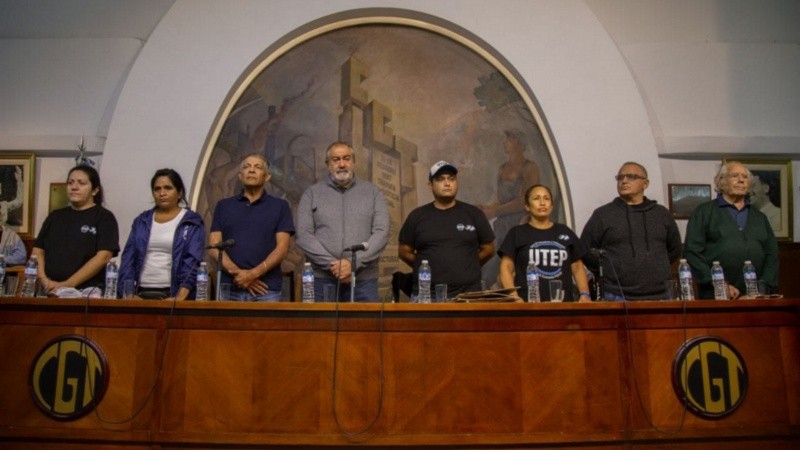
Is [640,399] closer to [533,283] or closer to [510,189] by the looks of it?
[533,283]

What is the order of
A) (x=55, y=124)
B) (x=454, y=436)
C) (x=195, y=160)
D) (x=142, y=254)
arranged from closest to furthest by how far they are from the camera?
(x=454, y=436) < (x=142, y=254) < (x=195, y=160) < (x=55, y=124)

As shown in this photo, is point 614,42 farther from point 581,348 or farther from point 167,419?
point 167,419

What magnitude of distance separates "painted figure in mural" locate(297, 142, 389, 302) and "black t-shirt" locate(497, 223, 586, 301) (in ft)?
2.65

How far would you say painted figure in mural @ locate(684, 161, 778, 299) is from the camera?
4504 mm

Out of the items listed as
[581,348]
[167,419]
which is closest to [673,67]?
[581,348]

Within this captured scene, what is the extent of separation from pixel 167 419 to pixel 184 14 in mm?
4004

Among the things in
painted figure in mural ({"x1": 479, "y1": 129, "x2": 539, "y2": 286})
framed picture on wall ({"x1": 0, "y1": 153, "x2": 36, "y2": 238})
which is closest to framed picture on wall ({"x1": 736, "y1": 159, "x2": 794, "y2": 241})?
painted figure in mural ({"x1": 479, "y1": 129, "x2": 539, "y2": 286})

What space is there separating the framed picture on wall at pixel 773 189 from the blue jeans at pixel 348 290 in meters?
3.66

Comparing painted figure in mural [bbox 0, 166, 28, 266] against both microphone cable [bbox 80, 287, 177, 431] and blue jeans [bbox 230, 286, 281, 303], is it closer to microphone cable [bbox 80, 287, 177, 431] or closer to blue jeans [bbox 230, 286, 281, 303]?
blue jeans [bbox 230, 286, 281, 303]

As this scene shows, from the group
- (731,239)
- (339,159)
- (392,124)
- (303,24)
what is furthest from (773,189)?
(303,24)

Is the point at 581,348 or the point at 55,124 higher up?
the point at 55,124

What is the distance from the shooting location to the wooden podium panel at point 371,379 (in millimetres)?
3227

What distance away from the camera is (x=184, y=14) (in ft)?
20.0

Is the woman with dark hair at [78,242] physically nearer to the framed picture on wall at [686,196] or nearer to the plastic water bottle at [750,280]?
the plastic water bottle at [750,280]
